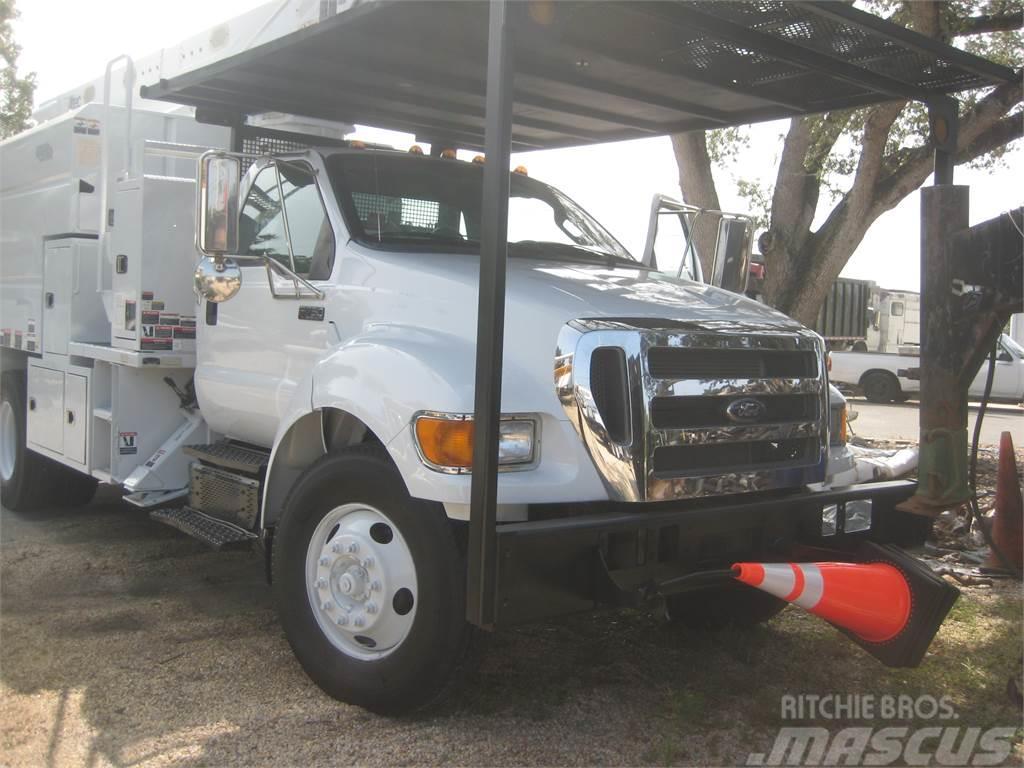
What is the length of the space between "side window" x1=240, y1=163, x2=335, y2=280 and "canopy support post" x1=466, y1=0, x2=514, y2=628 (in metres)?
1.53

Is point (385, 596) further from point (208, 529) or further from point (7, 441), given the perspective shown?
point (7, 441)

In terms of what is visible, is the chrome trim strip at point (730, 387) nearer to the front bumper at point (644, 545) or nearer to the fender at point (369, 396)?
the front bumper at point (644, 545)

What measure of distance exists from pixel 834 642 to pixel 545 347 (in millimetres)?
2395

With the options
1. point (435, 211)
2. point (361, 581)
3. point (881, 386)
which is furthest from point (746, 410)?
point (881, 386)

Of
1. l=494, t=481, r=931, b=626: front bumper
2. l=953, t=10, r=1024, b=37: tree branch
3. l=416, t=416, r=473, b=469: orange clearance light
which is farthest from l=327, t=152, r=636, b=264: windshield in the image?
l=953, t=10, r=1024, b=37: tree branch

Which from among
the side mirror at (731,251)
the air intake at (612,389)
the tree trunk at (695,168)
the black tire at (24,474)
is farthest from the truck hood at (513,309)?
the tree trunk at (695,168)

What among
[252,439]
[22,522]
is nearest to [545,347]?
[252,439]

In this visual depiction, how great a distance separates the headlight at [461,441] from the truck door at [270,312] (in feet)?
4.18

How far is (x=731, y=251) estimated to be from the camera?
575 centimetres

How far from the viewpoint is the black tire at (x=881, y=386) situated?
66.8ft

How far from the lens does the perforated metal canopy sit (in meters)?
3.97

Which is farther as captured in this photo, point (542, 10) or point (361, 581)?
point (361, 581)

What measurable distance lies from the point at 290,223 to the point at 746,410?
2483 mm

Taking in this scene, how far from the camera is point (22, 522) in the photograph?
7.26 m
